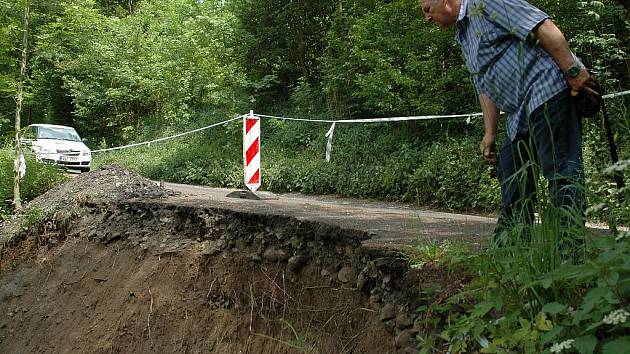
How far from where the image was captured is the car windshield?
17705 millimetres

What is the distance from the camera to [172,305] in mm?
5230

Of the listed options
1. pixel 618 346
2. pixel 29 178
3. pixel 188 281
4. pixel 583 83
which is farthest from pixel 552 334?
pixel 29 178

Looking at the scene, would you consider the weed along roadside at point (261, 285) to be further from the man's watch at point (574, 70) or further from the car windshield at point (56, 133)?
the car windshield at point (56, 133)

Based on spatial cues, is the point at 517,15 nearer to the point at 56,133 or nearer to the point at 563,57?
the point at 563,57

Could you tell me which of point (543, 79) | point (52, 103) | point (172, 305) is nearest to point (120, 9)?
point (52, 103)

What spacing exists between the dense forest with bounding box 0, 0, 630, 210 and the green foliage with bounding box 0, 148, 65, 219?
485 millimetres

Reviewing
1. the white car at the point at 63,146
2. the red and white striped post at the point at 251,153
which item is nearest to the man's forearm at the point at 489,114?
the red and white striped post at the point at 251,153

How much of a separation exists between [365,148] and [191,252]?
6.75 metres

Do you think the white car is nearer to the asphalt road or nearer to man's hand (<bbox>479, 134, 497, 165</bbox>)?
the asphalt road

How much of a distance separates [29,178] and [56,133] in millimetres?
8838

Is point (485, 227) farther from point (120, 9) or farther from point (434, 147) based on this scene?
point (120, 9)

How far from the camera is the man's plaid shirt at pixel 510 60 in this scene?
8.34 feet

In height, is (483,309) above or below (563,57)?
below

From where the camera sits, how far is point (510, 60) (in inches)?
105
